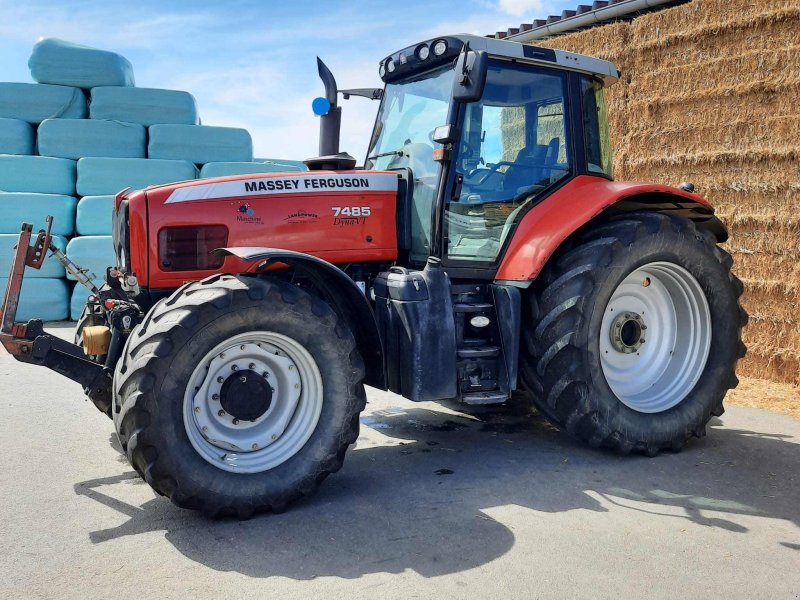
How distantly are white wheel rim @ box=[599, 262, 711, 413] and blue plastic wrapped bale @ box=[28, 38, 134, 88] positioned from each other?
26.8 feet

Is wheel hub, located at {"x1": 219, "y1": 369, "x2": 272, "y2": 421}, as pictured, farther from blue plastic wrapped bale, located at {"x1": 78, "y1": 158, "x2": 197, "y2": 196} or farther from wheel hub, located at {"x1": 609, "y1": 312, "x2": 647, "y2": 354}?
blue plastic wrapped bale, located at {"x1": 78, "y1": 158, "x2": 197, "y2": 196}

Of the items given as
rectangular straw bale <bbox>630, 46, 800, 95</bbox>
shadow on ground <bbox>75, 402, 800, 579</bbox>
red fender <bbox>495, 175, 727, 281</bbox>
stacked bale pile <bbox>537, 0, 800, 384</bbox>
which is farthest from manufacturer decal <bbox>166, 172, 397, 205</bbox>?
rectangular straw bale <bbox>630, 46, 800, 95</bbox>

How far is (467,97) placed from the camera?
3973 mm

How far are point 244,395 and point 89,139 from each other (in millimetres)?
7778

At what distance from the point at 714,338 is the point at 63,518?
3.86m

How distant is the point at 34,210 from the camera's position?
964 centimetres

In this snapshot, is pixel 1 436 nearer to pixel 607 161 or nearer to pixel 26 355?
pixel 26 355

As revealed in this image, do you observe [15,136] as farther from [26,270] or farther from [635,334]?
[635,334]

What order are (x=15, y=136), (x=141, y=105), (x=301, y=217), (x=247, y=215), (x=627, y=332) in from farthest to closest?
(x=141, y=105) → (x=15, y=136) → (x=627, y=332) → (x=301, y=217) → (x=247, y=215)

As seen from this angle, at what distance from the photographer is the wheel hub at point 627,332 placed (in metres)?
4.74

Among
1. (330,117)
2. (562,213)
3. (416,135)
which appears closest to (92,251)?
(330,117)

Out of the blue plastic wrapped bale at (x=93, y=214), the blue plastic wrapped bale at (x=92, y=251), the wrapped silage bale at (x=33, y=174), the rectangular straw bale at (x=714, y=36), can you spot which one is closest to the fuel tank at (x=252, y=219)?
the rectangular straw bale at (x=714, y=36)

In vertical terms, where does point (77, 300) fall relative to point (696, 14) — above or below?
below

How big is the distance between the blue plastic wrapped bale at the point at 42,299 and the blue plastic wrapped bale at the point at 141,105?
2394 mm
